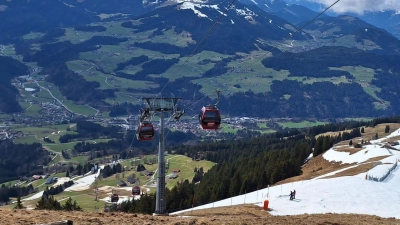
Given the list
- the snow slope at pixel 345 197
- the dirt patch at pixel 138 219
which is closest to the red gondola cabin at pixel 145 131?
the snow slope at pixel 345 197

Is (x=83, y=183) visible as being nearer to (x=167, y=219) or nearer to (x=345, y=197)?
(x=345, y=197)

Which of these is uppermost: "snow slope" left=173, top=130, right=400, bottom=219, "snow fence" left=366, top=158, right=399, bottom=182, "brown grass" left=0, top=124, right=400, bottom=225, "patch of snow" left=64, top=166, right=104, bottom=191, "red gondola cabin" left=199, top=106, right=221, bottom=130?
"red gondola cabin" left=199, top=106, right=221, bottom=130

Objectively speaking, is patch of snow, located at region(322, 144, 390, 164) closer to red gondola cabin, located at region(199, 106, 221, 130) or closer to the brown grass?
red gondola cabin, located at region(199, 106, 221, 130)

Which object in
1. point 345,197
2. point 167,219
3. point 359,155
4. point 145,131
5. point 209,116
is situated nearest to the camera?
point 167,219

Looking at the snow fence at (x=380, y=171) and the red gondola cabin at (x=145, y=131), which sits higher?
the red gondola cabin at (x=145, y=131)

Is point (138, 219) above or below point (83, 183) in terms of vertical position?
above

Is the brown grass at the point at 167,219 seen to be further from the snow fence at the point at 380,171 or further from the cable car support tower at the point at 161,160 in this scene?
the snow fence at the point at 380,171

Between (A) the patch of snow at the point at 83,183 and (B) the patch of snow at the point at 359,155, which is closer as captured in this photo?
(B) the patch of snow at the point at 359,155

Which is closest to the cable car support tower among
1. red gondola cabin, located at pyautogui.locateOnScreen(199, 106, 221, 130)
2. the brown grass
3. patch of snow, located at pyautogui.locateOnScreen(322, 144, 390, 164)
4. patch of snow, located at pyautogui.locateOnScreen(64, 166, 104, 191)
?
red gondola cabin, located at pyautogui.locateOnScreen(199, 106, 221, 130)

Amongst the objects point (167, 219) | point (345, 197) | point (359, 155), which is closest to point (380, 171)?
point (345, 197)

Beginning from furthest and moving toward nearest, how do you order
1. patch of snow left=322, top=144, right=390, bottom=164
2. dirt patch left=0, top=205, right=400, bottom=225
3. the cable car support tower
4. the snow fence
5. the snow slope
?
patch of snow left=322, top=144, right=390, bottom=164 → the snow fence → the snow slope → the cable car support tower → dirt patch left=0, top=205, right=400, bottom=225

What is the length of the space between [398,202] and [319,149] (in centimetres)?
4959

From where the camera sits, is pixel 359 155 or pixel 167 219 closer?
pixel 167 219

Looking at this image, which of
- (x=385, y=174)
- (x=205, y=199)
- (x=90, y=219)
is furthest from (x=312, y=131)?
(x=90, y=219)
